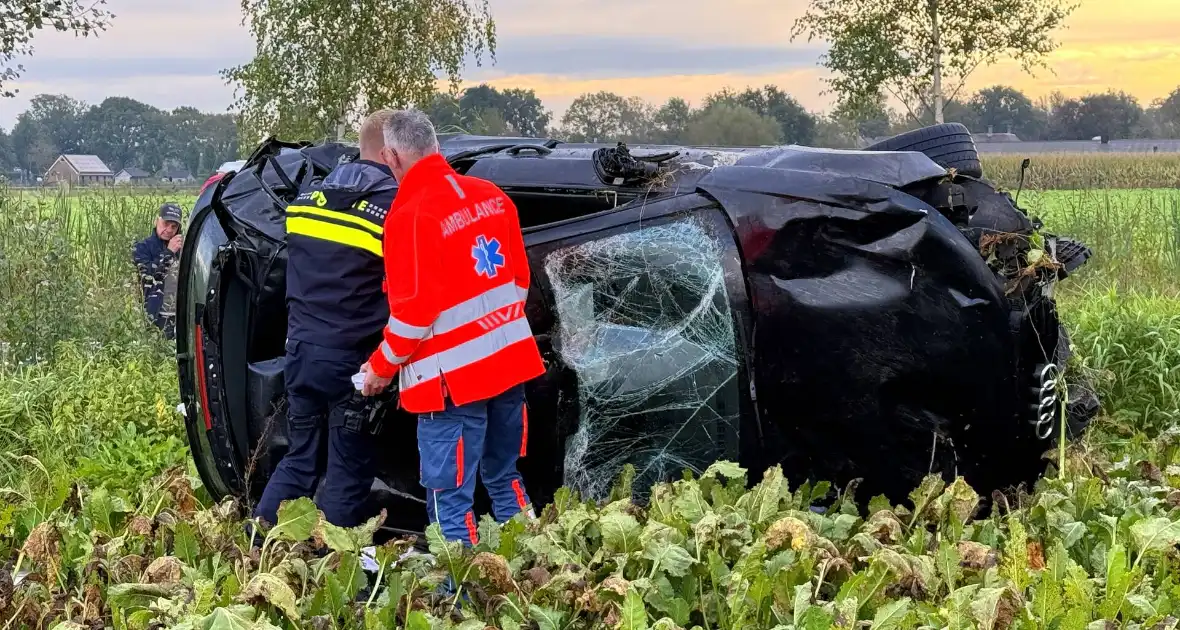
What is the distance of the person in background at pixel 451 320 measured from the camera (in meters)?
3.46

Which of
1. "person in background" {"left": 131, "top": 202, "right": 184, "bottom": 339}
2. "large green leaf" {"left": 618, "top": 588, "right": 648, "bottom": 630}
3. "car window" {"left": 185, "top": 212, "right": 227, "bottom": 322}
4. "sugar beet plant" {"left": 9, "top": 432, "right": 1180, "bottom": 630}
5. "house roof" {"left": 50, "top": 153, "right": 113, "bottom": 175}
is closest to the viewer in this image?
"large green leaf" {"left": 618, "top": 588, "right": 648, "bottom": 630}

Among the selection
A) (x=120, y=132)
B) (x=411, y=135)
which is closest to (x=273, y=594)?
(x=411, y=135)

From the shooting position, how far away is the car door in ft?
11.4

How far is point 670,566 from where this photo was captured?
9.12 feet

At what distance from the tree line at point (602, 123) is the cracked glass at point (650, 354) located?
37.7 inches

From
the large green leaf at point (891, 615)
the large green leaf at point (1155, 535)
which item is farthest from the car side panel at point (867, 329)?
the large green leaf at point (891, 615)

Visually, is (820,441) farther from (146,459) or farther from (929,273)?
(146,459)

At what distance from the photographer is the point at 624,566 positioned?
9.44ft

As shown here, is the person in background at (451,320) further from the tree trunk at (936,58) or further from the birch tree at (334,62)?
the tree trunk at (936,58)

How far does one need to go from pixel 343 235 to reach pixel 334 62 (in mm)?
11606

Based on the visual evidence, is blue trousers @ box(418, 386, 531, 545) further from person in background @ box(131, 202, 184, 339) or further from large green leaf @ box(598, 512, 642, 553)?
person in background @ box(131, 202, 184, 339)

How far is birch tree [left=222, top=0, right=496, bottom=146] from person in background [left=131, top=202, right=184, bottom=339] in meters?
6.79

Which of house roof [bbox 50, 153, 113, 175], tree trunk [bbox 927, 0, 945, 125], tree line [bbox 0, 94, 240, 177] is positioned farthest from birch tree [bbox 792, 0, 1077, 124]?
tree line [bbox 0, 94, 240, 177]

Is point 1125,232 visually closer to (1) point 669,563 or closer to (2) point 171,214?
(2) point 171,214
